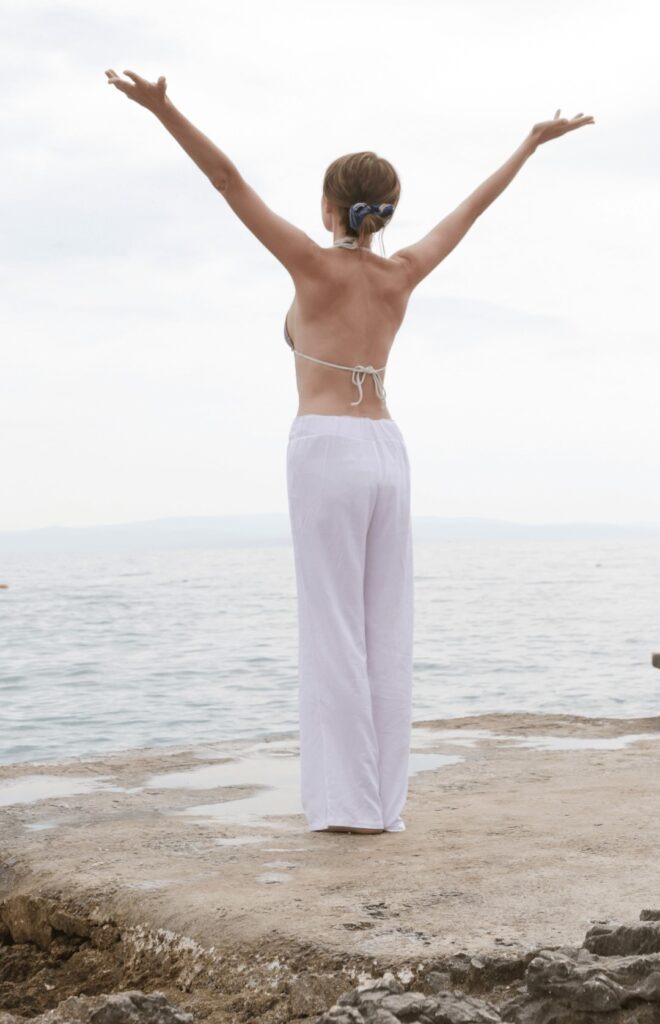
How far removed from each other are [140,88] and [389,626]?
198cm

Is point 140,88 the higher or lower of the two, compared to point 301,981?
higher

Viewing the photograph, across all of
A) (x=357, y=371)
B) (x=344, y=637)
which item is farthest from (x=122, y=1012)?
(x=357, y=371)

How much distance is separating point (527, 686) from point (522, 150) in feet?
36.2

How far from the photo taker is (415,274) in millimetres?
4734

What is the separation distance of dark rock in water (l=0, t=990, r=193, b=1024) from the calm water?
23.7 feet

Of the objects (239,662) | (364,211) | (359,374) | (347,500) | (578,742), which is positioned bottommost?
(239,662)

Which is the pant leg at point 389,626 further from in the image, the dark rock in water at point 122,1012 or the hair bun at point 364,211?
the dark rock in water at point 122,1012

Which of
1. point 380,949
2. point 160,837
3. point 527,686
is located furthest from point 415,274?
point 527,686

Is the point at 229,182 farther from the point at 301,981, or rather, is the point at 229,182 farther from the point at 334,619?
the point at 301,981

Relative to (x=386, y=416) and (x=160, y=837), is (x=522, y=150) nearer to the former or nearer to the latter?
(x=386, y=416)

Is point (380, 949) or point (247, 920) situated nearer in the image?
point (380, 949)

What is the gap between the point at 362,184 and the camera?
4.47 meters

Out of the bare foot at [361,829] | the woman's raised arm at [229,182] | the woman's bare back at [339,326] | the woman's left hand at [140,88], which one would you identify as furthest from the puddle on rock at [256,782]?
the woman's left hand at [140,88]

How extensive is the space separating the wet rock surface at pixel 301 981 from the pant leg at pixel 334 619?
41.7 inches
